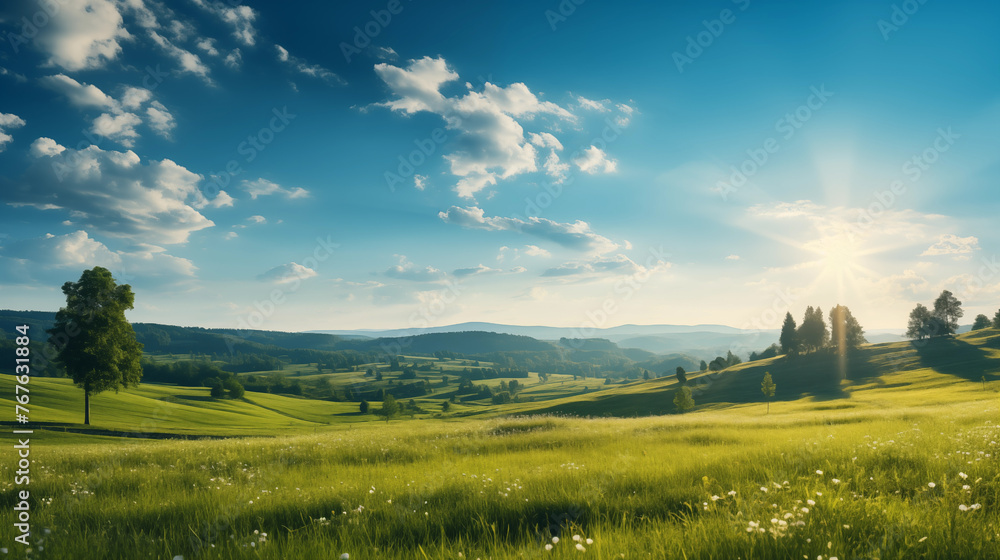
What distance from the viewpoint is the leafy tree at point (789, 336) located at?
11712 cm

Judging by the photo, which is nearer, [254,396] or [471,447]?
[471,447]

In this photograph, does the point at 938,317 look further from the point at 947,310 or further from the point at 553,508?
the point at 553,508

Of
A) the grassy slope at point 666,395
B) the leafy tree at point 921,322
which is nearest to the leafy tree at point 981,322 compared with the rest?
the grassy slope at point 666,395

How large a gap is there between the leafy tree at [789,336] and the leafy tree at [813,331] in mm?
1358

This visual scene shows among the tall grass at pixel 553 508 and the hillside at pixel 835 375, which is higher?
the tall grass at pixel 553 508

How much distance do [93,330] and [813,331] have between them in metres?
144

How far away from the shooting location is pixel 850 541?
344 cm

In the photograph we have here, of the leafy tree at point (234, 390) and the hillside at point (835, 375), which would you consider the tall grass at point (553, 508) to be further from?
the leafy tree at point (234, 390)

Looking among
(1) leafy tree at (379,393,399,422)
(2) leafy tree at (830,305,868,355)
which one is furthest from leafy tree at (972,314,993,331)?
(1) leafy tree at (379,393,399,422)

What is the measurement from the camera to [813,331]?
375 feet

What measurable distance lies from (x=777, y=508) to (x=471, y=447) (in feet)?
34.3

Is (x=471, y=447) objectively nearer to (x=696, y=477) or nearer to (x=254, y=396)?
(x=696, y=477)

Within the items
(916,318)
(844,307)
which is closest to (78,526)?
(844,307)

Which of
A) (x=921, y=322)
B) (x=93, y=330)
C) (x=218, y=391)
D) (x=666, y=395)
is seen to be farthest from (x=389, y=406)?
(x=921, y=322)
